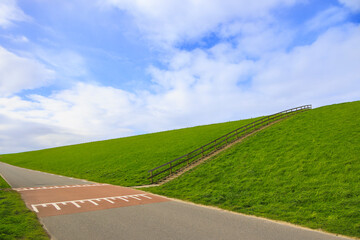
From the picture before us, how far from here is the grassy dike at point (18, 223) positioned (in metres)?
Result: 7.42

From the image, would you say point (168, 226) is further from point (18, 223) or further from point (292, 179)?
point (292, 179)

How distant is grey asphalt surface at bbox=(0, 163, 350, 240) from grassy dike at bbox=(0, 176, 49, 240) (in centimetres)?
40

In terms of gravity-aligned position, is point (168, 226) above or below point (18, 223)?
below

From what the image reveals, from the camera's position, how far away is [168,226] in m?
8.29

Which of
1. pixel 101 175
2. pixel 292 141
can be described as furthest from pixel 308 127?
pixel 101 175

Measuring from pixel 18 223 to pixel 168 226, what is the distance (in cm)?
597

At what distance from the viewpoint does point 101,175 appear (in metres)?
27.0

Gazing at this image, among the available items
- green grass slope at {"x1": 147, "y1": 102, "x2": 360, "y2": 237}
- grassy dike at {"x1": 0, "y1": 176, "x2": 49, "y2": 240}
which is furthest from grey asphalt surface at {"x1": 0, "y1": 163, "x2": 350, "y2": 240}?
green grass slope at {"x1": 147, "y1": 102, "x2": 360, "y2": 237}

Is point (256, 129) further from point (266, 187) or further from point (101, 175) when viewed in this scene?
point (101, 175)

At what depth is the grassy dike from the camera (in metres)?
7.42

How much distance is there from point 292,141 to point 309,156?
5.09 meters

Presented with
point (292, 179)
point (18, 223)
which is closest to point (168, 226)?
point (18, 223)

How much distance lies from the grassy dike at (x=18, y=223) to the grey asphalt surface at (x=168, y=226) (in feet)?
1.31

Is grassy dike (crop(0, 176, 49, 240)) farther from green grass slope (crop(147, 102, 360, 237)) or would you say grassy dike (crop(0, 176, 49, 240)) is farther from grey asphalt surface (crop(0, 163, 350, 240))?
green grass slope (crop(147, 102, 360, 237))
